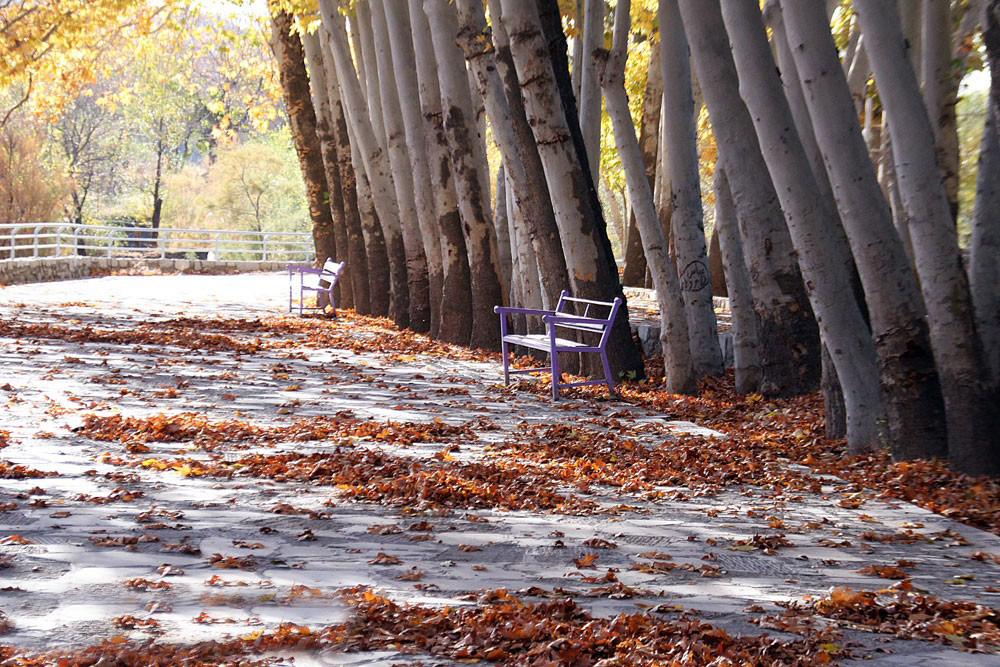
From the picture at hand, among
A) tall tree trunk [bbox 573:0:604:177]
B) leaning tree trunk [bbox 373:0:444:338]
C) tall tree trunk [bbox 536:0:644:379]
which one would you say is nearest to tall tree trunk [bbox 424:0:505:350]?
leaning tree trunk [bbox 373:0:444:338]

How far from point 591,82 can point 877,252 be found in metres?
6.04

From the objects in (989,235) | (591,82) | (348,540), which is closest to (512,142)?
(591,82)

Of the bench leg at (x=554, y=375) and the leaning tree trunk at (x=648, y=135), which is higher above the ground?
the leaning tree trunk at (x=648, y=135)

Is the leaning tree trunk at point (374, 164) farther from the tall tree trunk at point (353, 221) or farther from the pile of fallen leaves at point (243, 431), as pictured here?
the pile of fallen leaves at point (243, 431)

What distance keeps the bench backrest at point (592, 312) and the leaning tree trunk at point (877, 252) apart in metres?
3.51

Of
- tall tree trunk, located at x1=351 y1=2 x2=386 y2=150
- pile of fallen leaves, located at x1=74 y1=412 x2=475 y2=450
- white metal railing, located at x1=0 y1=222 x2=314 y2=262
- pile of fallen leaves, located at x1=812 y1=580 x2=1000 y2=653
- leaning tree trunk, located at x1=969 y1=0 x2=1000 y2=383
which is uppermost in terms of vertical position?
tall tree trunk, located at x1=351 y1=2 x2=386 y2=150

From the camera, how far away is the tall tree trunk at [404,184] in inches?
587

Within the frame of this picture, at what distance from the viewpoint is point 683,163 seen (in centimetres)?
1088

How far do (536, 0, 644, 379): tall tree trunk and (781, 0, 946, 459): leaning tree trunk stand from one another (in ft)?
12.9

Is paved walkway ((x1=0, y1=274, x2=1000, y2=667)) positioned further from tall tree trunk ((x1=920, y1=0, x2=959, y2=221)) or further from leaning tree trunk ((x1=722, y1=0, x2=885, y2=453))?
tall tree trunk ((x1=920, y1=0, x2=959, y2=221))

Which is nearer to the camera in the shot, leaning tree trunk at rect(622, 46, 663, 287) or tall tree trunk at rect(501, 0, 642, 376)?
tall tree trunk at rect(501, 0, 642, 376)

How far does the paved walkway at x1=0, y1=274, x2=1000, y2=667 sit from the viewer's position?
3.79 metres

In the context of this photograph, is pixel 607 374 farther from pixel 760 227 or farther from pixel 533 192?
pixel 533 192

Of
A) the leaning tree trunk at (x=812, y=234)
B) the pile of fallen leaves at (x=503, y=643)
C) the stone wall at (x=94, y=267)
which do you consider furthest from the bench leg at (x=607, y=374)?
the stone wall at (x=94, y=267)
